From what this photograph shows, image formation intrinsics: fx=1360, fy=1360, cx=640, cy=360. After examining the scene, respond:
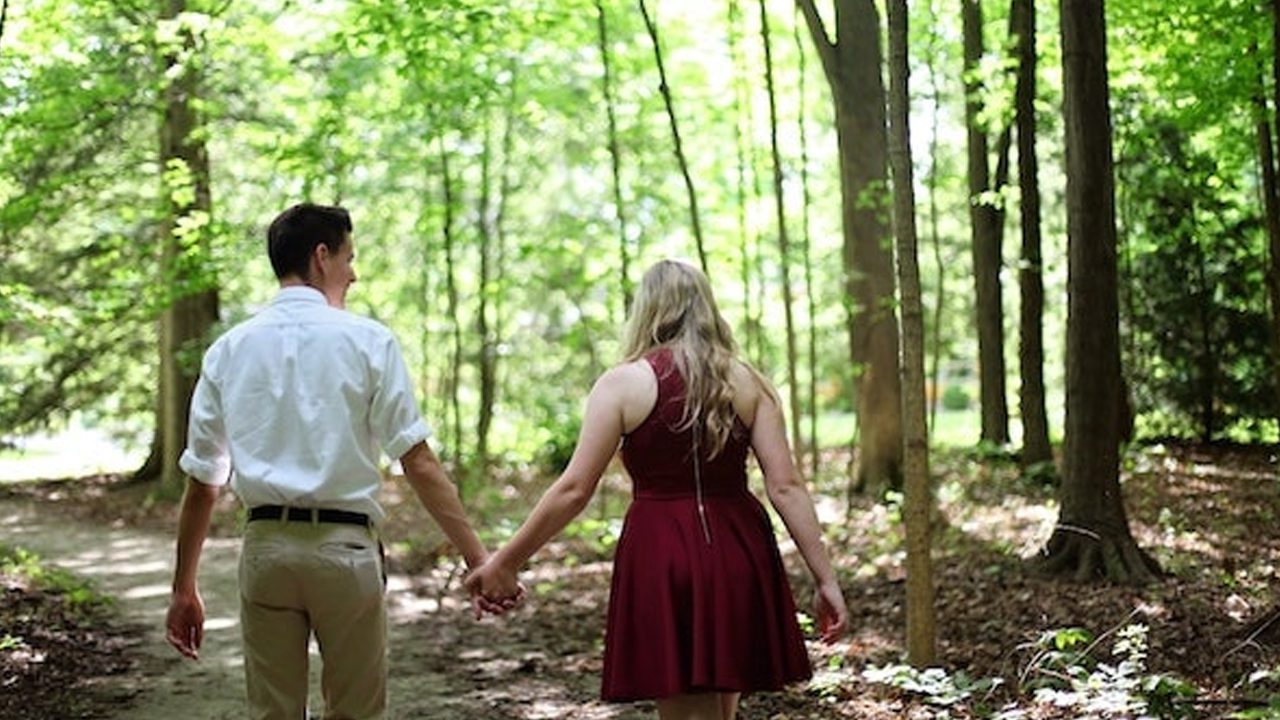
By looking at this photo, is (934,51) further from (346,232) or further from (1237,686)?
(346,232)

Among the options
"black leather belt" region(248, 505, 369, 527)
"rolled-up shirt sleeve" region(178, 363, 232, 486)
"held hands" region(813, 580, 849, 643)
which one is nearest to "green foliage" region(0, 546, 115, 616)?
"rolled-up shirt sleeve" region(178, 363, 232, 486)

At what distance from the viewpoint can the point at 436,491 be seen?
12.7 feet

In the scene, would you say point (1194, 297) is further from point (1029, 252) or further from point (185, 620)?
point (185, 620)

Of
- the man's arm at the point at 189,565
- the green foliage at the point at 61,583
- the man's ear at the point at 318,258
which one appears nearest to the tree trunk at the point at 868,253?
the green foliage at the point at 61,583

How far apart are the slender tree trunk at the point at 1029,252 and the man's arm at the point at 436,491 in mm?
8632

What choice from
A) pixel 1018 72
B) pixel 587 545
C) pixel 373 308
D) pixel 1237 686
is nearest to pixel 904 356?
pixel 1237 686

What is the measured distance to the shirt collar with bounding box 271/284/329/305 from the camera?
3824 millimetres

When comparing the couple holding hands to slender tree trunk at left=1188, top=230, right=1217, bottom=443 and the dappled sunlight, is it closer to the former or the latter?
the dappled sunlight

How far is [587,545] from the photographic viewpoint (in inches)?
528

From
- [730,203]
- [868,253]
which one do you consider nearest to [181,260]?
[868,253]

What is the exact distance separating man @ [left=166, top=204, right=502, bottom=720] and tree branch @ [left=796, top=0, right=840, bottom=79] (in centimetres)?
742

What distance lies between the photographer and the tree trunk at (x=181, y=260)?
13.7 meters

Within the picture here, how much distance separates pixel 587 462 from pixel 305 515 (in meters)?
0.81

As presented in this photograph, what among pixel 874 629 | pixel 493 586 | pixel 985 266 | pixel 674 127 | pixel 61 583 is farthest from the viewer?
pixel 985 266
